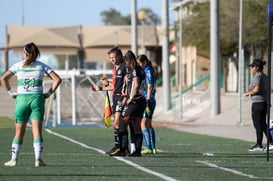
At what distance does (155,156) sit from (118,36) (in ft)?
243

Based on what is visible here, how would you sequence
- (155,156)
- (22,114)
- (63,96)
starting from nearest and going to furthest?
(22,114) < (155,156) < (63,96)

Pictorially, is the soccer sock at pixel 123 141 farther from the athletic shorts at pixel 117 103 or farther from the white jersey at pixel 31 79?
the white jersey at pixel 31 79

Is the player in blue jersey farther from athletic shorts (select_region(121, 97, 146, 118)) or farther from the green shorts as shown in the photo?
the green shorts

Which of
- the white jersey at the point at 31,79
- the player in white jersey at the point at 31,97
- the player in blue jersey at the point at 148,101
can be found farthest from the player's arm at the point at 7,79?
the player in blue jersey at the point at 148,101

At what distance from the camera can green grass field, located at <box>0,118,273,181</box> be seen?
1452 cm

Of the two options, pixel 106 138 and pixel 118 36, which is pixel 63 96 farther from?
pixel 118 36

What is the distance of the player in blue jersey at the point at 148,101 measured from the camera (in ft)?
65.2

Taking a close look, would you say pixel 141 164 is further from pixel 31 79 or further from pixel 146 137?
pixel 146 137

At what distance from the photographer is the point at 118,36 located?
92875 mm

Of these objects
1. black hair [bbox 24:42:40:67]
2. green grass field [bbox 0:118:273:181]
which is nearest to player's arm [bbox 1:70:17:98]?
black hair [bbox 24:42:40:67]

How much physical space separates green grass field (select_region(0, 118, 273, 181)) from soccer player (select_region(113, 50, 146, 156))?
0.43 metres

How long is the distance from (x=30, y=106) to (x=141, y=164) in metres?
2.12

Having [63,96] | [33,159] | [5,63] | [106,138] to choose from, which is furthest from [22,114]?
[5,63]

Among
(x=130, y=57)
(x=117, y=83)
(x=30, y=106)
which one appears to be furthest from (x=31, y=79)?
(x=117, y=83)
